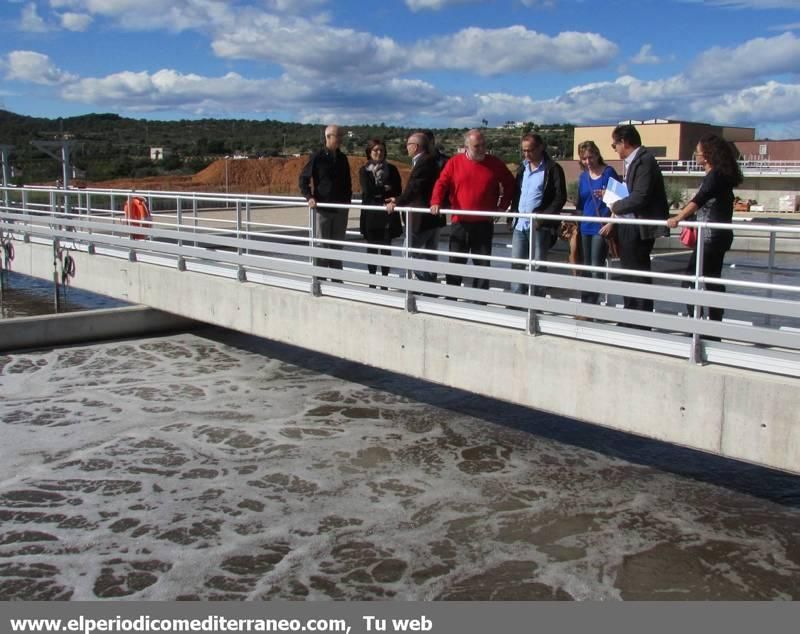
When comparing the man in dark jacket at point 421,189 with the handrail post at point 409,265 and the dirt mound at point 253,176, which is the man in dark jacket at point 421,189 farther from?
the dirt mound at point 253,176

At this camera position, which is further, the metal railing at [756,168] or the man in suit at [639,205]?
the metal railing at [756,168]

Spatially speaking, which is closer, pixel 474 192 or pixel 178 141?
pixel 474 192

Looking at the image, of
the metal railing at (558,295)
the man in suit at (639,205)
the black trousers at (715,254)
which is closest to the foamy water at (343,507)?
the metal railing at (558,295)

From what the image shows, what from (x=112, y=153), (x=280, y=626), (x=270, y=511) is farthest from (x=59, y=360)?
(x=112, y=153)

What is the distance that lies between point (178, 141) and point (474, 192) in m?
105

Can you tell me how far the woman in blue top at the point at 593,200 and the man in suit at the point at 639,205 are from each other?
422mm

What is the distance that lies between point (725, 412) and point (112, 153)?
86.4 meters

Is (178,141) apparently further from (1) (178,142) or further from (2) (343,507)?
(2) (343,507)

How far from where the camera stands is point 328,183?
407 inches

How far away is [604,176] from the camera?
26.1 feet

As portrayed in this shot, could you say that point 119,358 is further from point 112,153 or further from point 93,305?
point 112,153

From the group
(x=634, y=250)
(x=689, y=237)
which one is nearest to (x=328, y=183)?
(x=634, y=250)

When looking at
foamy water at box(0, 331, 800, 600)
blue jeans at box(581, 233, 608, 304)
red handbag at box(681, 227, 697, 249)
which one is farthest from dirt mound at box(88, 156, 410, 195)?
red handbag at box(681, 227, 697, 249)

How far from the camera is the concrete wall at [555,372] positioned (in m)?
5.81
